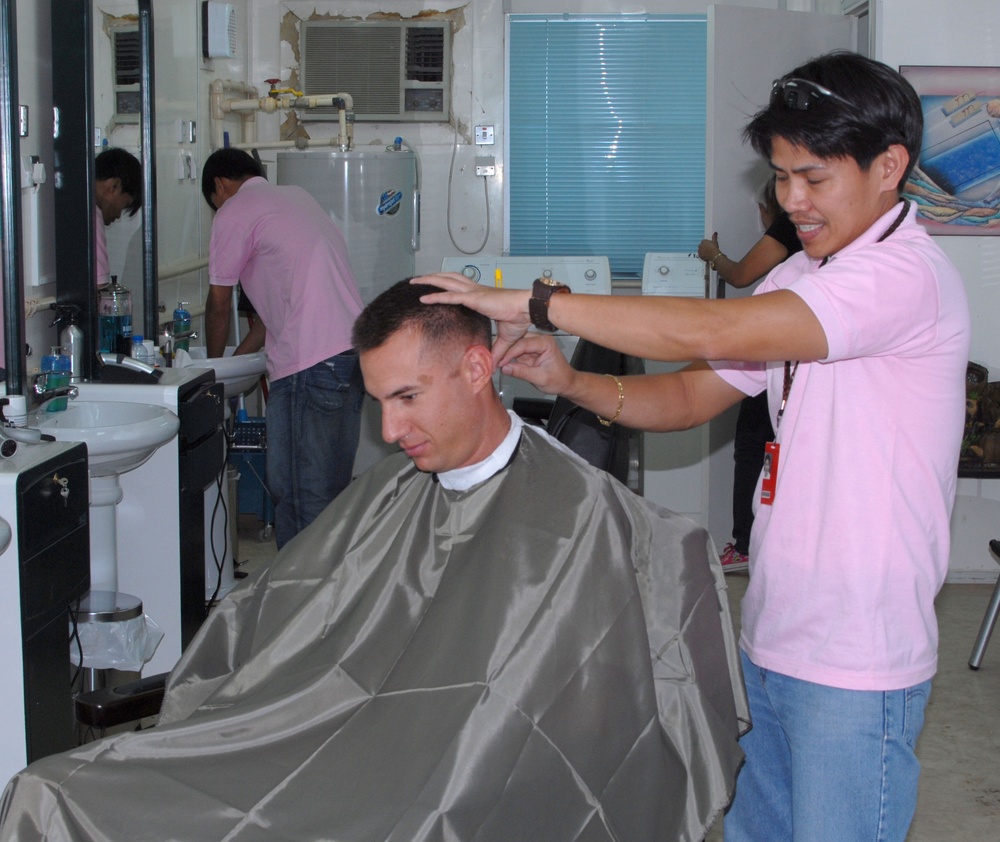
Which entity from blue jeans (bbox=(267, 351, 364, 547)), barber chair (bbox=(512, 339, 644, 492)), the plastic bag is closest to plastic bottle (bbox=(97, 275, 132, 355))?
blue jeans (bbox=(267, 351, 364, 547))

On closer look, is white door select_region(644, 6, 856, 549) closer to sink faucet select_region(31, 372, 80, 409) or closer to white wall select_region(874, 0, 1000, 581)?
white wall select_region(874, 0, 1000, 581)

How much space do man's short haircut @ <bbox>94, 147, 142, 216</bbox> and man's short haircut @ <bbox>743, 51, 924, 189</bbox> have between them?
2515 millimetres

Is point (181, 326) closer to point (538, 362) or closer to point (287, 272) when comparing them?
point (287, 272)

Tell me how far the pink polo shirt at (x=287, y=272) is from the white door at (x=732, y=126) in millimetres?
1516

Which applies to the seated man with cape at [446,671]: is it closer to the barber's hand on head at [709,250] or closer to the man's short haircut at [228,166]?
the man's short haircut at [228,166]

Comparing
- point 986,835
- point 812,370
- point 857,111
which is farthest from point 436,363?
point 986,835

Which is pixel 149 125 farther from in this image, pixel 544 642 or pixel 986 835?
pixel 986 835

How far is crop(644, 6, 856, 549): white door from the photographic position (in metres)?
4.18

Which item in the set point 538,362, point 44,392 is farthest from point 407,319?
point 44,392

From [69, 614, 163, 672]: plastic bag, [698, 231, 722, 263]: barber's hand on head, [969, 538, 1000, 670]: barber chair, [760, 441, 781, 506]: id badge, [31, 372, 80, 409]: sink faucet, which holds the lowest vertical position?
[969, 538, 1000, 670]: barber chair

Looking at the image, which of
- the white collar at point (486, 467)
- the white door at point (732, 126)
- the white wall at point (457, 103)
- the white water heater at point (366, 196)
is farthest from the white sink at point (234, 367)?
the white collar at point (486, 467)

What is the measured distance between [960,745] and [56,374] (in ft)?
8.52

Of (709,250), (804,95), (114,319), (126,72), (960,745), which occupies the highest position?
(126,72)

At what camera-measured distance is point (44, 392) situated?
106 inches
